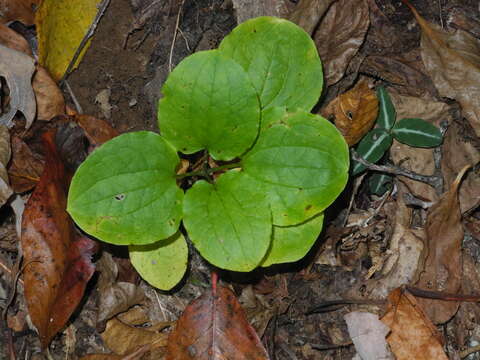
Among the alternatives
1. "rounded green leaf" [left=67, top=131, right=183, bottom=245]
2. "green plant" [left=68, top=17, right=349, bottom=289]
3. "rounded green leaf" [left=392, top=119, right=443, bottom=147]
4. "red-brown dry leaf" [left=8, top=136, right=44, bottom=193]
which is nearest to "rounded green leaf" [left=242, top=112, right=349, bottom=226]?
"green plant" [left=68, top=17, right=349, bottom=289]

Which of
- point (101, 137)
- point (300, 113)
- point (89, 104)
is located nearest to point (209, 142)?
point (300, 113)

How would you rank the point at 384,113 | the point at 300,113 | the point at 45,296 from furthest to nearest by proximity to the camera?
the point at 384,113, the point at 45,296, the point at 300,113

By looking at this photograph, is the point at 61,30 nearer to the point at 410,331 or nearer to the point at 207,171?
the point at 207,171

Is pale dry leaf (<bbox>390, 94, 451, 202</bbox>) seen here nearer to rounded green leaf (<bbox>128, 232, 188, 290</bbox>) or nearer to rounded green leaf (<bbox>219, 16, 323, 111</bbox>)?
rounded green leaf (<bbox>219, 16, 323, 111</bbox>)

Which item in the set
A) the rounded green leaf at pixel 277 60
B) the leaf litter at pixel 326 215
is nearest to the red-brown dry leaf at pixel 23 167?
the leaf litter at pixel 326 215

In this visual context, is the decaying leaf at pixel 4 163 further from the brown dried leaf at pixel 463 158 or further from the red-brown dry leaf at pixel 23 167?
the brown dried leaf at pixel 463 158

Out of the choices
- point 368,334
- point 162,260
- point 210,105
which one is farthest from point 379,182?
point 162,260

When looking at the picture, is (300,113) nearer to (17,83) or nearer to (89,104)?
(89,104)
